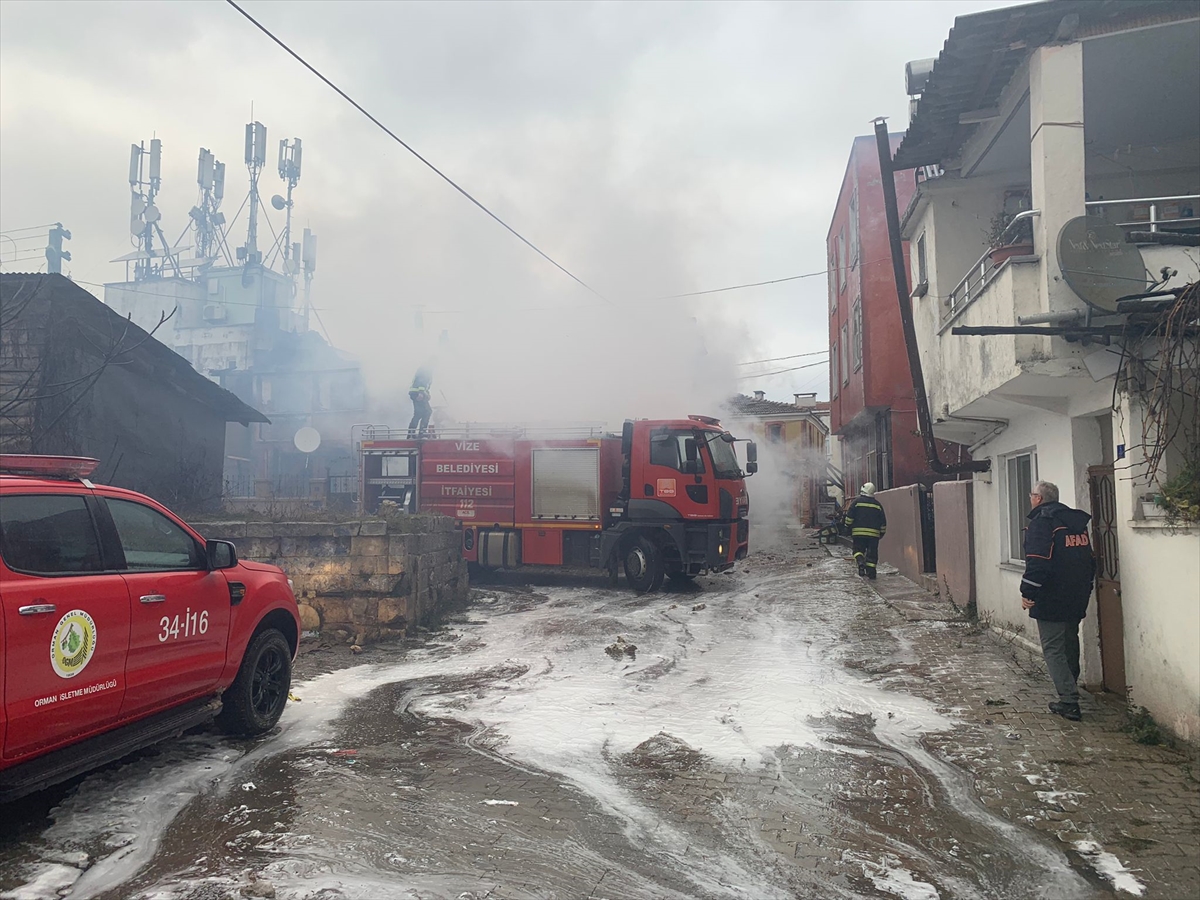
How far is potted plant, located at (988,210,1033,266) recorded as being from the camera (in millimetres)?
6477

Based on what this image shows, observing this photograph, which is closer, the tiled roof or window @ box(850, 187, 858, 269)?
window @ box(850, 187, 858, 269)

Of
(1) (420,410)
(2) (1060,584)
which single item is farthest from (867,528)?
(1) (420,410)

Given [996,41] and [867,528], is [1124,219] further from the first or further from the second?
[867,528]

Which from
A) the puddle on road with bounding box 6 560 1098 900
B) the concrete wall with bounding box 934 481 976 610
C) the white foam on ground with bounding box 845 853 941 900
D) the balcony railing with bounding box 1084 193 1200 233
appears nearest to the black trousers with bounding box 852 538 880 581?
the concrete wall with bounding box 934 481 976 610

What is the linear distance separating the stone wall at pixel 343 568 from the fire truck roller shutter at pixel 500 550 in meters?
5.13

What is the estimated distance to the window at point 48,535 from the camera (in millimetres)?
3578

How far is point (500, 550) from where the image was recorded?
47.1 ft

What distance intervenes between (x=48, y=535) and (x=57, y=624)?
463 millimetres

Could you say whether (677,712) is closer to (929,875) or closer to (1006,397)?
(929,875)

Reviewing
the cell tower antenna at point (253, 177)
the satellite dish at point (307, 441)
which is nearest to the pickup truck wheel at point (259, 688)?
the satellite dish at point (307, 441)

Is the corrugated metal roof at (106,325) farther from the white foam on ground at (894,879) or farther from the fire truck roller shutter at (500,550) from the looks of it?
the white foam on ground at (894,879)

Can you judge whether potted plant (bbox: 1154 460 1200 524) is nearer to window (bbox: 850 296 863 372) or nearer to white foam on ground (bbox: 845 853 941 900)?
white foam on ground (bbox: 845 853 941 900)

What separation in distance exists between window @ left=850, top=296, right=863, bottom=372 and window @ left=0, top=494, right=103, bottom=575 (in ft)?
54.0

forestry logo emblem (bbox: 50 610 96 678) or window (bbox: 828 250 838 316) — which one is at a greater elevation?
window (bbox: 828 250 838 316)
